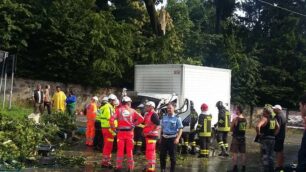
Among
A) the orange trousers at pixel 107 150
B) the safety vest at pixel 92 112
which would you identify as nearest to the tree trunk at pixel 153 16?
the safety vest at pixel 92 112

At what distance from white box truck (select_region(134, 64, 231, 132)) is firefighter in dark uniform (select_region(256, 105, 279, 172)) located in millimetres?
4714

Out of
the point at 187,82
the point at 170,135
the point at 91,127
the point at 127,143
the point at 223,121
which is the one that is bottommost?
the point at 127,143

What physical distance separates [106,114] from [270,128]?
4933mm

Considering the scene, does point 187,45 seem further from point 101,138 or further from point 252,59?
point 101,138

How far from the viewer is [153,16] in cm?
3272

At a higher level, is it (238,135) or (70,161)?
(238,135)

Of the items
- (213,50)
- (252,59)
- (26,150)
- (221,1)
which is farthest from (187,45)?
(26,150)

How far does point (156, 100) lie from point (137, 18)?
1926cm

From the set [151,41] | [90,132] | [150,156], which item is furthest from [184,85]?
[151,41]

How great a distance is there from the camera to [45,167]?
1321 cm

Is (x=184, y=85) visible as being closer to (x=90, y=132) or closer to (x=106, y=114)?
(x=90, y=132)

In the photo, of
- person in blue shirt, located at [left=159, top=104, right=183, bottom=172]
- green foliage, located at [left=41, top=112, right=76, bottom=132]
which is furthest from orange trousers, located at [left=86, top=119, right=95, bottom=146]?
person in blue shirt, located at [left=159, top=104, right=183, bottom=172]

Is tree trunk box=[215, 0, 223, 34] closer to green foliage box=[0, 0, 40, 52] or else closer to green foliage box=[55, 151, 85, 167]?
green foliage box=[0, 0, 40, 52]

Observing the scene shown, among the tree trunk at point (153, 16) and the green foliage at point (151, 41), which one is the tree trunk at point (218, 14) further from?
the tree trunk at point (153, 16)
